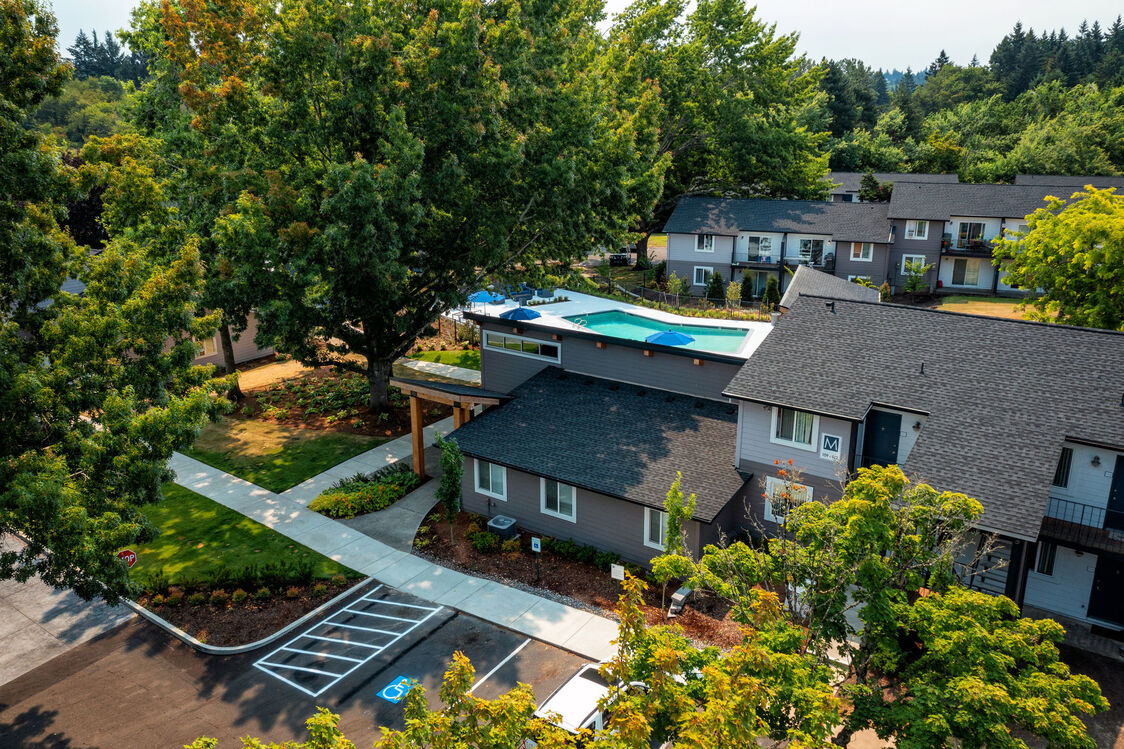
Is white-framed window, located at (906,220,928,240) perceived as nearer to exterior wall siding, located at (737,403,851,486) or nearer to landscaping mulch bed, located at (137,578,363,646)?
exterior wall siding, located at (737,403,851,486)

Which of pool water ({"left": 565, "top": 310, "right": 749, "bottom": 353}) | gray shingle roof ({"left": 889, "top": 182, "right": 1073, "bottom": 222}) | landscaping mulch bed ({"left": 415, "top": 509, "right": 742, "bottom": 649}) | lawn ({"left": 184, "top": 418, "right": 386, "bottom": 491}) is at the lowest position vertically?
landscaping mulch bed ({"left": 415, "top": 509, "right": 742, "bottom": 649})

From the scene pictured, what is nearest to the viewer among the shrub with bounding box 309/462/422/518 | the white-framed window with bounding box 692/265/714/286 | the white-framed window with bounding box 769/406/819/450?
the white-framed window with bounding box 769/406/819/450

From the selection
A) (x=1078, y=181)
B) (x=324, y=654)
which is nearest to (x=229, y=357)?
(x=324, y=654)

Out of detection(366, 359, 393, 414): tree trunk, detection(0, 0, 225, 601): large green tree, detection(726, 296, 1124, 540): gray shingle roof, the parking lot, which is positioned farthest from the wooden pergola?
detection(0, 0, 225, 601): large green tree

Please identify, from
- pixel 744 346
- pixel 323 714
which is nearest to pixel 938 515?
pixel 323 714

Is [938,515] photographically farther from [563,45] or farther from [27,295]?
[563,45]

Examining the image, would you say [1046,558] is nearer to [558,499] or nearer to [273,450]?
[558,499]
